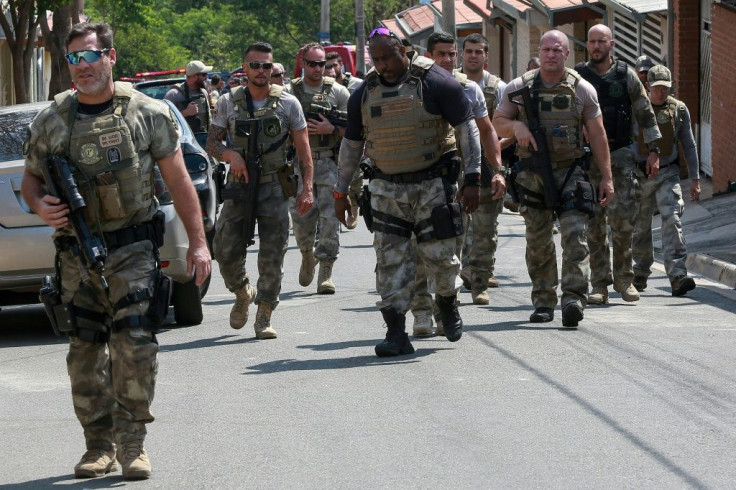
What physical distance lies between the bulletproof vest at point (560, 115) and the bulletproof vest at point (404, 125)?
4.21 feet

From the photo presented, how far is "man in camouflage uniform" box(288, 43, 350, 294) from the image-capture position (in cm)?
1299

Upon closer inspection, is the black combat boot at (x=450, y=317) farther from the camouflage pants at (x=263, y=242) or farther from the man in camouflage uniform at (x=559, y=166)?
the camouflage pants at (x=263, y=242)

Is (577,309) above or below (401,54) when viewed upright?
below

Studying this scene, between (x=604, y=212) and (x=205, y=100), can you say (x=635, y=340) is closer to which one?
(x=604, y=212)

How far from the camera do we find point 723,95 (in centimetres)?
2188

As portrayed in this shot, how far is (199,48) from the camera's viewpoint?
4291 inches

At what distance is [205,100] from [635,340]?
28.5ft

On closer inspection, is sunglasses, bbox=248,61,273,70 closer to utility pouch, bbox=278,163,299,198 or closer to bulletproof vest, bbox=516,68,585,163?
utility pouch, bbox=278,163,299,198

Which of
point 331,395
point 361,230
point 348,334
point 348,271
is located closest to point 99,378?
point 331,395

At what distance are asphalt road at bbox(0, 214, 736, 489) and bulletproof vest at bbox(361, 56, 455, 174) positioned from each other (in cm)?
121

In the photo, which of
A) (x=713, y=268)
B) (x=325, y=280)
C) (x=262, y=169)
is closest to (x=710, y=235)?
(x=713, y=268)

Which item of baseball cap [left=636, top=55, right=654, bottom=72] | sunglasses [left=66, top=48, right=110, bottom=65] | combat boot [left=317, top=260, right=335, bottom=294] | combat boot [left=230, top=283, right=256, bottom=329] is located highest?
sunglasses [left=66, top=48, right=110, bottom=65]

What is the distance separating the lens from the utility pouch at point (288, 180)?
10406 mm

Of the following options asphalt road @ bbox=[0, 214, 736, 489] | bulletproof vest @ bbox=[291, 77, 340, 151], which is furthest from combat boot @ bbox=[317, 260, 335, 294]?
asphalt road @ bbox=[0, 214, 736, 489]
